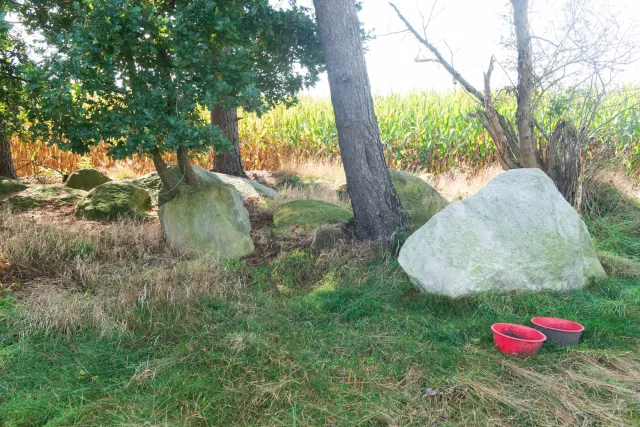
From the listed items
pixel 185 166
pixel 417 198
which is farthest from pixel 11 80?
pixel 417 198

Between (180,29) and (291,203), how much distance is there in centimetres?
281

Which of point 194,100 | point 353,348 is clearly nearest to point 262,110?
point 194,100

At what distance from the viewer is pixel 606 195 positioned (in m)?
7.33

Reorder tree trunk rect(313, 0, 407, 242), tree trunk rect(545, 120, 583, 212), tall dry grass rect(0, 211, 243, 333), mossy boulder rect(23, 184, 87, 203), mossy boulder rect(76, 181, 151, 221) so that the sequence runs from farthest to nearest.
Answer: mossy boulder rect(23, 184, 87, 203) → mossy boulder rect(76, 181, 151, 221) → tree trunk rect(545, 120, 583, 212) → tree trunk rect(313, 0, 407, 242) → tall dry grass rect(0, 211, 243, 333)

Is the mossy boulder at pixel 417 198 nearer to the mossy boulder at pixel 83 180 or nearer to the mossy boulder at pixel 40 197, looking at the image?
the mossy boulder at pixel 40 197

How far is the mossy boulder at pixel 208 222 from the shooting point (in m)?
6.12

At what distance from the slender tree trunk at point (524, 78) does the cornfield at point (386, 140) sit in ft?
13.1

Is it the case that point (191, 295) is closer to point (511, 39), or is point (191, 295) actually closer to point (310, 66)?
point (310, 66)

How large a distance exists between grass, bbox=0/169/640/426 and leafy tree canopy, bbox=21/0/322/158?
1312mm

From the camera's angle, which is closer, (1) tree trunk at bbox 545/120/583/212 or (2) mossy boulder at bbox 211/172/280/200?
(1) tree trunk at bbox 545/120/583/212

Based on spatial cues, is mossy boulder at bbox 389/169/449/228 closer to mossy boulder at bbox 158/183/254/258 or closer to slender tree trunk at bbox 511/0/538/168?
slender tree trunk at bbox 511/0/538/168

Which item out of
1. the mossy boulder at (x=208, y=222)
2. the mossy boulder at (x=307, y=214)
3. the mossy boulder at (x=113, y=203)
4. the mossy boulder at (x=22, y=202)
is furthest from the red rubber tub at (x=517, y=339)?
the mossy boulder at (x=22, y=202)

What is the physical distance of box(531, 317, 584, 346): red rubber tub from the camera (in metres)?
3.87

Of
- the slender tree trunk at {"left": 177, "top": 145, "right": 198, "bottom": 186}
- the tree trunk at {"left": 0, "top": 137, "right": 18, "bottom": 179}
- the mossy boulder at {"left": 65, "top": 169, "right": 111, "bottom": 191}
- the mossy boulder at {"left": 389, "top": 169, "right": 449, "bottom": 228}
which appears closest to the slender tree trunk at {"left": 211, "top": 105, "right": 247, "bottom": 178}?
the mossy boulder at {"left": 65, "top": 169, "right": 111, "bottom": 191}
